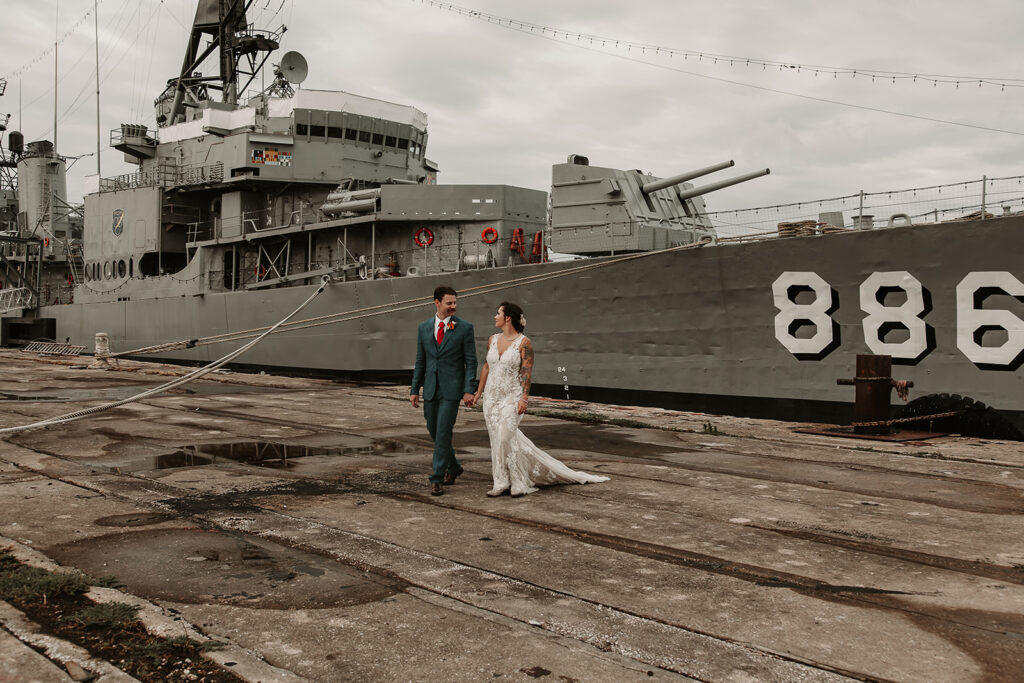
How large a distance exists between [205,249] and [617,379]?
1234cm

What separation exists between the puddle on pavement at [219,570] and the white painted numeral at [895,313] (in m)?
8.21

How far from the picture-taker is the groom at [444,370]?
18.2ft

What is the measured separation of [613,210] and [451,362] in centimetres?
791

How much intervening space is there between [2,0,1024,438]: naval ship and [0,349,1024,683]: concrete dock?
2.46m

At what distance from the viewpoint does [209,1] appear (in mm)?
23578

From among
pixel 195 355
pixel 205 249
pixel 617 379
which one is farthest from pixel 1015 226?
pixel 195 355

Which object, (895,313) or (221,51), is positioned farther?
(221,51)

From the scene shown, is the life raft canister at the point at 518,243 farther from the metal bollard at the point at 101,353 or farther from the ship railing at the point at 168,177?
the metal bollard at the point at 101,353

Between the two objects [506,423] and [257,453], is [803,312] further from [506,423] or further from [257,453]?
[257,453]

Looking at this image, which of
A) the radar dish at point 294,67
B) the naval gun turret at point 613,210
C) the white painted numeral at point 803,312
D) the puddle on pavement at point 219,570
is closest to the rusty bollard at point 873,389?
the white painted numeral at point 803,312

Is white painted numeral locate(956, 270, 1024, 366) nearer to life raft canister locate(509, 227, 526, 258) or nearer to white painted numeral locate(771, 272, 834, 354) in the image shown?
white painted numeral locate(771, 272, 834, 354)

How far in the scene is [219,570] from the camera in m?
3.65

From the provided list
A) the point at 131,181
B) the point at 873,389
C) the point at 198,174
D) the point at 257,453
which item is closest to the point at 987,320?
the point at 873,389

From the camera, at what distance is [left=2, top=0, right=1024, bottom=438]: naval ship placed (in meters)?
9.73
